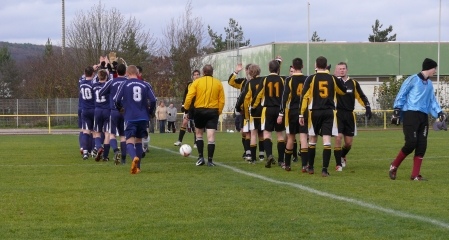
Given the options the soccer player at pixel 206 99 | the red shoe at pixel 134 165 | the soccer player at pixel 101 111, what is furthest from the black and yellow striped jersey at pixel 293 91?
the soccer player at pixel 101 111

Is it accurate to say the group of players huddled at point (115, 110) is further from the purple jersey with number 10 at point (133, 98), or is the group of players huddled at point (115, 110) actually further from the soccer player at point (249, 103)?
the soccer player at point (249, 103)

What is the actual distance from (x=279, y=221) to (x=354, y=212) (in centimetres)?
100

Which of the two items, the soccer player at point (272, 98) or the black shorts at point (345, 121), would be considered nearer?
the black shorts at point (345, 121)

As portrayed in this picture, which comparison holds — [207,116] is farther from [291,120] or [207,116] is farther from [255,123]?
[291,120]

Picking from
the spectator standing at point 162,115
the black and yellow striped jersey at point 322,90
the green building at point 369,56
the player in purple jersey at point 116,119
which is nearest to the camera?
the black and yellow striped jersey at point 322,90

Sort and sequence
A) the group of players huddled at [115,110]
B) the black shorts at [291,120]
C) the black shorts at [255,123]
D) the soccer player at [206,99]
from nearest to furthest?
1. the group of players huddled at [115,110]
2. the black shorts at [291,120]
3. the soccer player at [206,99]
4. the black shorts at [255,123]

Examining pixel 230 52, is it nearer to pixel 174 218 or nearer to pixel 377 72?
pixel 377 72

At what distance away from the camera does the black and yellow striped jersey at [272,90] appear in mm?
13273

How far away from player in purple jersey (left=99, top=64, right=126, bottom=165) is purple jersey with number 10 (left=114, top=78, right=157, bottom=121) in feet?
3.42

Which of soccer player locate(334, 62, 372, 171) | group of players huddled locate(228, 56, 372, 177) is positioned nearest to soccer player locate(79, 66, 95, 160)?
group of players huddled locate(228, 56, 372, 177)

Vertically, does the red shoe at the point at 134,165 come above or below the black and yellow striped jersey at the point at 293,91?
below

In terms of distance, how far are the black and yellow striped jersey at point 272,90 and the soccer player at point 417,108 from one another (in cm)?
296

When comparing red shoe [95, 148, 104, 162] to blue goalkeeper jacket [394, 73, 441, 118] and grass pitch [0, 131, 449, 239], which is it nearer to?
grass pitch [0, 131, 449, 239]

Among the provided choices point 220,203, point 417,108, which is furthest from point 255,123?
point 220,203
